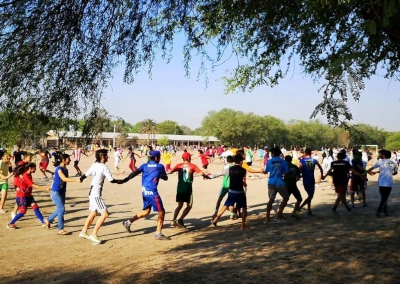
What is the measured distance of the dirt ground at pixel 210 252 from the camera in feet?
17.9

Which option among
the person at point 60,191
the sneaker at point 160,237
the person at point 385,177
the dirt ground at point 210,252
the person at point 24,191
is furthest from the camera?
the person at point 385,177

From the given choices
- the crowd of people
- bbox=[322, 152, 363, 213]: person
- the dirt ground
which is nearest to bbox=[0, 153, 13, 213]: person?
the crowd of people

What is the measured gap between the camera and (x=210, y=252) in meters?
6.71

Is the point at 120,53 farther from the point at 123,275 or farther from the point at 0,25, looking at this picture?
the point at 123,275

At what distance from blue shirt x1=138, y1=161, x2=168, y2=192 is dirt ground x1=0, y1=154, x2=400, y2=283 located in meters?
1.06

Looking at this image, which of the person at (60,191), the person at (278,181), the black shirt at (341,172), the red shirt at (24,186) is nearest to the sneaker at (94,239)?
the person at (60,191)

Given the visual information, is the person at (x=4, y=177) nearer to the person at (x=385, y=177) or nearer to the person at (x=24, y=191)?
the person at (x=24, y=191)

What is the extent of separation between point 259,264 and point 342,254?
4.85 ft

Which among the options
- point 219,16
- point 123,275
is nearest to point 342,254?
point 123,275

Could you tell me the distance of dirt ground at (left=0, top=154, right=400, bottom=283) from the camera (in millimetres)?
5465

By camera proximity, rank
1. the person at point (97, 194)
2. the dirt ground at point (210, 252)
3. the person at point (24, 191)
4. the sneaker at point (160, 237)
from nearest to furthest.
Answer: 1. the dirt ground at point (210, 252)
2. the person at point (97, 194)
3. the sneaker at point (160, 237)
4. the person at point (24, 191)

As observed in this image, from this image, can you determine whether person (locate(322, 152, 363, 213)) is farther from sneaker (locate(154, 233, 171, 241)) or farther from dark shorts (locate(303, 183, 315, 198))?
sneaker (locate(154, 233, 171, 241))

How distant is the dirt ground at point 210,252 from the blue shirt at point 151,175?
1.06 m

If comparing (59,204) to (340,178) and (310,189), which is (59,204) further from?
(340,178)
